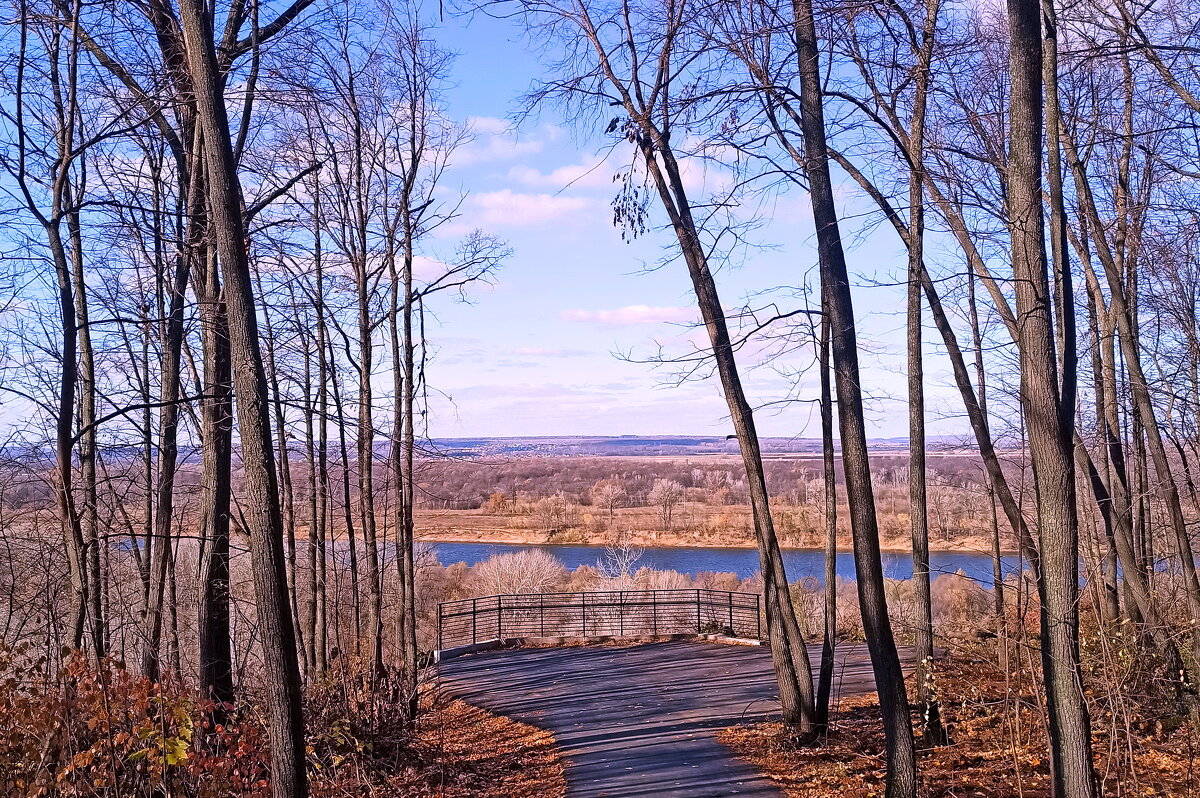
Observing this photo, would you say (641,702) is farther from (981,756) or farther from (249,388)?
(249,388)

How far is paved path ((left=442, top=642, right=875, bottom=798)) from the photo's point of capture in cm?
920

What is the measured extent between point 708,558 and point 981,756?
42758 millimetres

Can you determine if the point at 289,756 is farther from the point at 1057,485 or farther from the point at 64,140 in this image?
the point at 64,140

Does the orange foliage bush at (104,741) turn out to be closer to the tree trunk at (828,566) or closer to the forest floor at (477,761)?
the forest floor at (477,761)

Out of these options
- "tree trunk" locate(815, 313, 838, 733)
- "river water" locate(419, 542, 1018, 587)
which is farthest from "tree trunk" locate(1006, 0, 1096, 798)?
"river water" locate(419, 542, 1018, 587)

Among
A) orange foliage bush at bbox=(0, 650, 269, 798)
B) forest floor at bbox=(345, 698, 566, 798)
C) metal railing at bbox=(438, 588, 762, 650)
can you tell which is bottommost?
metal railing at bbox=(438, 588, 762, 650)

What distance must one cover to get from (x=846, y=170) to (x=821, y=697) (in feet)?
20.4

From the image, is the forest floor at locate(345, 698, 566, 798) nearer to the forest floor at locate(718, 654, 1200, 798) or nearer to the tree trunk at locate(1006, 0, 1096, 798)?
the forest floor at locate(718, 654, 1200, 798)

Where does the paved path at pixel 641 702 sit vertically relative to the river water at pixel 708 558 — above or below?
above

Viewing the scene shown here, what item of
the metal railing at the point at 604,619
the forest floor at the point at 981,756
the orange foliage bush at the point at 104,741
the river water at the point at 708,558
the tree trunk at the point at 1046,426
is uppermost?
the tree trunk at the point at 1046,426

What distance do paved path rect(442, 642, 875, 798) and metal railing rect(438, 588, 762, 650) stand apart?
1.62 meters

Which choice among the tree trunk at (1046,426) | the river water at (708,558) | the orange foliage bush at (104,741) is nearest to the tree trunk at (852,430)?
the tree trunk at (1046,426)

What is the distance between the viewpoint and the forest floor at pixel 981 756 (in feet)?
24.6

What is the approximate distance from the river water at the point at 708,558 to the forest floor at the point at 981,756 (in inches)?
955
